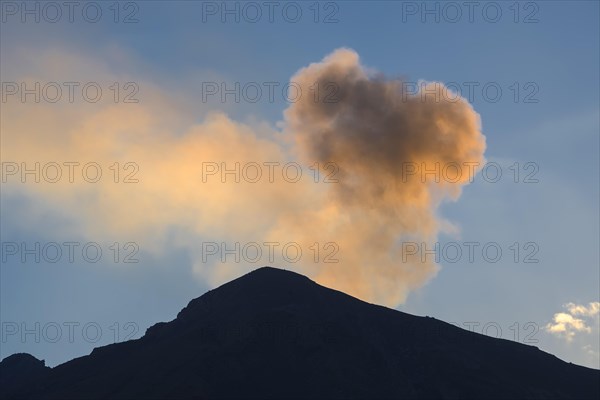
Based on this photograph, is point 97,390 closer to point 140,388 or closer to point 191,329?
point 140,388

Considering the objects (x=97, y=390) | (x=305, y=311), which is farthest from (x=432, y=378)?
(x=97, y=390)

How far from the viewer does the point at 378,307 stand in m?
150

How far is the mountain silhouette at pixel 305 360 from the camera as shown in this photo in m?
113

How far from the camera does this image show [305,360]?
4783 inches

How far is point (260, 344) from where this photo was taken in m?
127

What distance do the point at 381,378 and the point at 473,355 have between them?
76.1ft

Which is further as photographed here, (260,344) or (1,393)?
(1,393)

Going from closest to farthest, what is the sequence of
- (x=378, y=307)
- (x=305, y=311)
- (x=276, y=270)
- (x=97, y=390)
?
(x=97, y=390), (x=305, y=311), (x=378, y=307), (x=276, y=270)

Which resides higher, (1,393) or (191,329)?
(191,329)

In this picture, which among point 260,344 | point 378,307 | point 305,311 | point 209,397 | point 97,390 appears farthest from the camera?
point 378,307

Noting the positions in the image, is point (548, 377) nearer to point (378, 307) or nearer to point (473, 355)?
point (473, 355)

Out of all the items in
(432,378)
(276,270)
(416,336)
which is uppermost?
(276,270)

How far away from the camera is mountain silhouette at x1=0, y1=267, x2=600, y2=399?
4463 inches

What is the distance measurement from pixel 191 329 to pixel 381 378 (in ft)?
134
